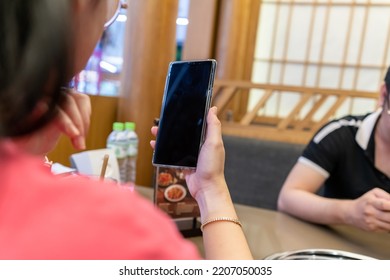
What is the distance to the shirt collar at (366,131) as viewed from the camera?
1143 mm

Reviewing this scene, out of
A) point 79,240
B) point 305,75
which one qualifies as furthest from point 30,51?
point 305,75

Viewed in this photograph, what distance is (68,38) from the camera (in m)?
0.26

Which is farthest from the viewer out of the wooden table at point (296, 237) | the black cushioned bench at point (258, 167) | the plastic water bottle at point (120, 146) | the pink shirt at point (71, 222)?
the black cushioned bench at point (258, 167)

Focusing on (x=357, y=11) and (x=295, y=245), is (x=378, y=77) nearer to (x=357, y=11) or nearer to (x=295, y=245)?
(x=357, y=11)

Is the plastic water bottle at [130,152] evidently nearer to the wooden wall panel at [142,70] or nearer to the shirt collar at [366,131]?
the wooden wall panel at [142,70]

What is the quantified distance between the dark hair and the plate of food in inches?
23.4

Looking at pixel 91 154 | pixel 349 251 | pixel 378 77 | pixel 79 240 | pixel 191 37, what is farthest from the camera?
pixel 378 77

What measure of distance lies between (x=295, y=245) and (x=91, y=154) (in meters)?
0.54

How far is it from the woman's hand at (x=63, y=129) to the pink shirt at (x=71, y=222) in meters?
0.04

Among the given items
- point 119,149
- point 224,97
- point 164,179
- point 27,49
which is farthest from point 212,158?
point 224,97

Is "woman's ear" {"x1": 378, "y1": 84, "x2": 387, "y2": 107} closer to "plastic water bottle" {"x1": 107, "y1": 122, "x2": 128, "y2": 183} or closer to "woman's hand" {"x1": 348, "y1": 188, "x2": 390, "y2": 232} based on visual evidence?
"woman's hand" {"x1": 348, "y1": 188, "x2": 390, "y2": 232}

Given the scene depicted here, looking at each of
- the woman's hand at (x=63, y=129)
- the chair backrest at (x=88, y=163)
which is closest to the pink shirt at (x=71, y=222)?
the woman's hand at (x=63, y=129)

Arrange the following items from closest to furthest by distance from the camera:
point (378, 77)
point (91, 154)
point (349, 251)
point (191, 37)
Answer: point (349, 251) < point (91, 154) < point (191, 37) < point (378, 77)
